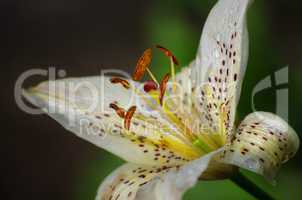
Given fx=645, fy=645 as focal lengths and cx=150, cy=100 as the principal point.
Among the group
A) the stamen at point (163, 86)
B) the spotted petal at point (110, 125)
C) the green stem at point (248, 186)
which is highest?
the stamen at point (163, 86)

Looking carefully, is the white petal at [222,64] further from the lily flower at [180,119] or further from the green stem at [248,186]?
the green stem at [248,186]

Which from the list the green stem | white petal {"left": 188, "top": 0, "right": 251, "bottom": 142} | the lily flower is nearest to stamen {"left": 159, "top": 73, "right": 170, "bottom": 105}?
the lily flower

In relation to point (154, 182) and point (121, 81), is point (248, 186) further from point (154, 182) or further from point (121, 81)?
point (121, 81)

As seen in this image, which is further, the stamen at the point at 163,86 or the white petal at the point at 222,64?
the stamen at the point at 163,86

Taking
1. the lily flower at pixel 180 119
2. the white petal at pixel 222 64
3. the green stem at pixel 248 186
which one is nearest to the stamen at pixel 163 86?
the lily flower at pixel 180 119

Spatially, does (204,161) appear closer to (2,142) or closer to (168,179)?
(168,179)

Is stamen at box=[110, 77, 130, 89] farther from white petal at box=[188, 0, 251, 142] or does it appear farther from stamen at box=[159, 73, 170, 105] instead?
white petal at box=[188, 0, 251, 142]

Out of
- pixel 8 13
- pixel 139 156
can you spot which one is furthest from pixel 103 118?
pixel 8 13
